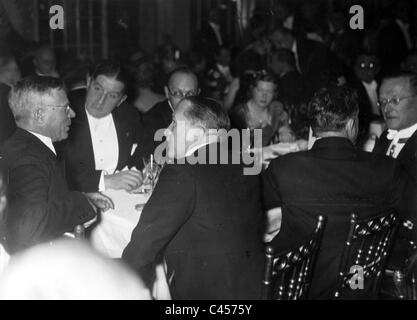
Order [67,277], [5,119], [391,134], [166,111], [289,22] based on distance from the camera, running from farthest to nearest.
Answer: [289,22] < [166,111] < [5,119] < [391,134] < [67,277]

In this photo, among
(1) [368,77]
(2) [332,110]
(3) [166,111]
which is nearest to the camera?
(2) [332,110]

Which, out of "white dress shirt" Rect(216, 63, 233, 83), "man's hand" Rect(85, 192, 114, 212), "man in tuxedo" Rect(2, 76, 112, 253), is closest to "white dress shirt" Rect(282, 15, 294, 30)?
"white dress shirt" Rect(216, 63, 233, 83)

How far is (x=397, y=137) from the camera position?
346cm

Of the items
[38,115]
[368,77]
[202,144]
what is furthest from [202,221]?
[368,77]

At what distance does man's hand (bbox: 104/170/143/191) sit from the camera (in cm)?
320

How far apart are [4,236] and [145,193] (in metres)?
1.02

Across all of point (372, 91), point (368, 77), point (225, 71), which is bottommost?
point (225, 71)

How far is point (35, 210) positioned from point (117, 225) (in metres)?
0.69

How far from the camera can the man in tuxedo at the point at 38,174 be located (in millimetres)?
2260

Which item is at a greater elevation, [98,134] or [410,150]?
[410,150]

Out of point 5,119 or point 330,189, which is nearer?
point 330,189

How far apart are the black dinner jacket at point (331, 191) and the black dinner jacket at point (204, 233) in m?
0.18

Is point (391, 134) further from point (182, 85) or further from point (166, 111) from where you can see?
point (166, 111)
